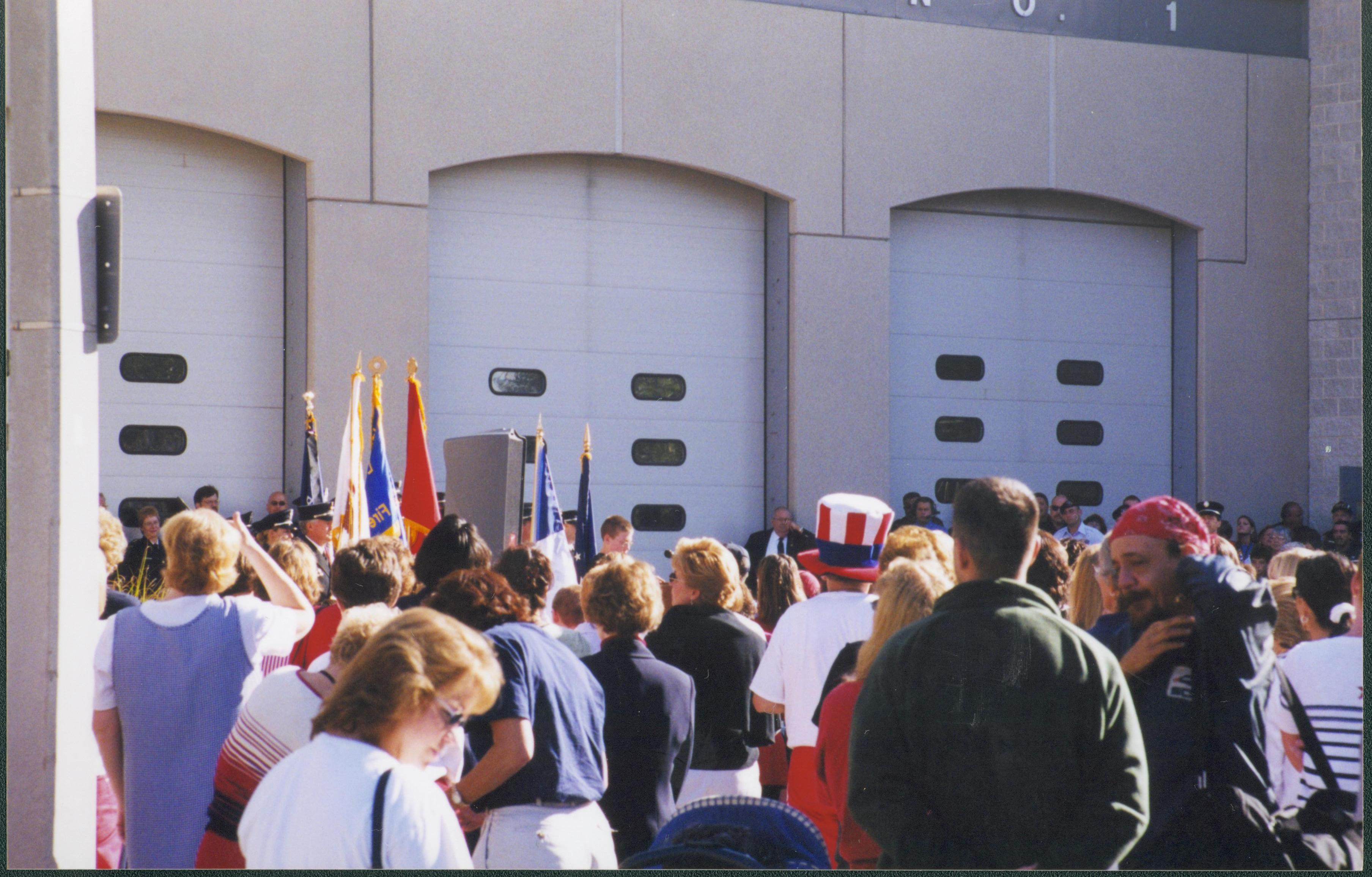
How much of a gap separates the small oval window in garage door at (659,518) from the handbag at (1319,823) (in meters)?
12.6

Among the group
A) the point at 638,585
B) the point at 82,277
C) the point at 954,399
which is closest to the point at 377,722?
the point at 82,277

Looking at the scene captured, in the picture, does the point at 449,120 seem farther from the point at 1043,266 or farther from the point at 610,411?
the point at 1043,266

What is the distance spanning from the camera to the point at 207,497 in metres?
14.1

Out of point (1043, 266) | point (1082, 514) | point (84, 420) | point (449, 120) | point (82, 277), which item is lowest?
point (1082, 514)

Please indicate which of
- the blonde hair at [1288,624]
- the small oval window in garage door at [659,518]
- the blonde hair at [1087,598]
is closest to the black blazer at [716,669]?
the blonde hair at [1087,598]

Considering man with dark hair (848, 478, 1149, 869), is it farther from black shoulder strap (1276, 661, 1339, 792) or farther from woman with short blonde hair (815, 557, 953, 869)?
woman with short blonde hair (815, 557, 953, 869)

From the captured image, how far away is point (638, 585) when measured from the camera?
5.15 metres

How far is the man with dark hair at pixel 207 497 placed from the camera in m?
14.1

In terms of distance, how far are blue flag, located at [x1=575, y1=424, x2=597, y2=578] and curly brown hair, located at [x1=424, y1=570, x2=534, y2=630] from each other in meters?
6.97

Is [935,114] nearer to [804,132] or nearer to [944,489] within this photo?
[804,132]

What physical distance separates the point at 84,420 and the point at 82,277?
33cm

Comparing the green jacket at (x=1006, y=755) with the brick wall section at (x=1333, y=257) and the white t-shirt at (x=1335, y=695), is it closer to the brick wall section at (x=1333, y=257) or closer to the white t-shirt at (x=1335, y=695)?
the white t-shirt at (x=1335, y=695)

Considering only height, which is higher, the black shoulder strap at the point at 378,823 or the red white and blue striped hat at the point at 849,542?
the red white and blue striped hat at the point at 849,542

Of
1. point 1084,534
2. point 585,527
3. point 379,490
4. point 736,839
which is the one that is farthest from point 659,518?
point 736,839
